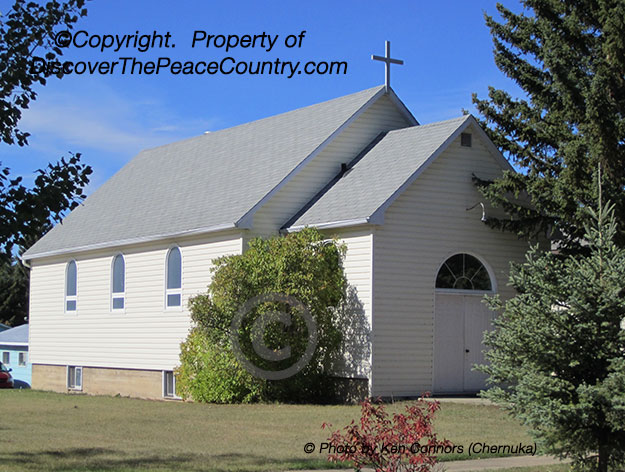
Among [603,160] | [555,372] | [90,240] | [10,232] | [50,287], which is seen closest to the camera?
[10,232]

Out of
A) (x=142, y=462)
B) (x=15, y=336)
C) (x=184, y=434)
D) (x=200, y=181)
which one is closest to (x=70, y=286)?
(x=200, y=181)

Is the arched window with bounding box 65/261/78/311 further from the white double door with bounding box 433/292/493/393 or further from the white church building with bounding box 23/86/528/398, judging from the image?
the white double door with bounding box 433/292/493/393

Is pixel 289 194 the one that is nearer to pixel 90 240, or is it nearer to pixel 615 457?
pixel 90 240

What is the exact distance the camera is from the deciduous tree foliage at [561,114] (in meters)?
18.5

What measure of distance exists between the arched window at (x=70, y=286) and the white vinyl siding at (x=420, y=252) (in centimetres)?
1343

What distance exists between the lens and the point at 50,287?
100 feet

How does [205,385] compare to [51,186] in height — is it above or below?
below

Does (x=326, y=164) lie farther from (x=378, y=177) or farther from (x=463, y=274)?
(x=463, y=274)

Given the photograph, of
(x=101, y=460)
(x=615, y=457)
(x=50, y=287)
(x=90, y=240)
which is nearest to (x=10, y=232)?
(x=101, y=460)

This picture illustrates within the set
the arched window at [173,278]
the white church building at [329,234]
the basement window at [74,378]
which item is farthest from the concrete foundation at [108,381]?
the arched window at [173,278]

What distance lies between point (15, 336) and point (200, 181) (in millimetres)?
32271

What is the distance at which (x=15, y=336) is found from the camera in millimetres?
54062

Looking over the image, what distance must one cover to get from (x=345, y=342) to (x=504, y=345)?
34.2 feet

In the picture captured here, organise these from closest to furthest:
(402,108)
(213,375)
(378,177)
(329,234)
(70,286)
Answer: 1. (213,375)
2. (329,234)
3. (378,177)
4. (402,108)
5. (70,286)
